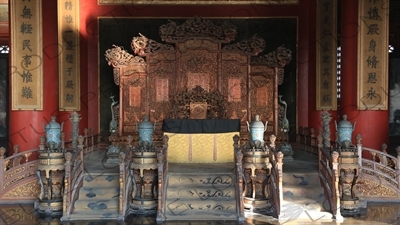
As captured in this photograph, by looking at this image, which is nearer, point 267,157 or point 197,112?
point 267,157

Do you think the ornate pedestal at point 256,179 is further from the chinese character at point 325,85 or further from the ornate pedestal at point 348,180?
the chinese character at point 325,85

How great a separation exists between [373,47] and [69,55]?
248 inches

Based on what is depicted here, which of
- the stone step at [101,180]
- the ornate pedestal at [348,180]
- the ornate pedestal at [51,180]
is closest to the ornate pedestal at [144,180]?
the stone step at [101,180]

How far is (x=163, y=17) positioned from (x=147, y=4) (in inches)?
18.5

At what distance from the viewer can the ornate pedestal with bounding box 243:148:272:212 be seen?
7.07m

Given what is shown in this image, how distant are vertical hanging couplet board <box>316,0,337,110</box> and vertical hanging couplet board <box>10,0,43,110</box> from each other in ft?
19.1

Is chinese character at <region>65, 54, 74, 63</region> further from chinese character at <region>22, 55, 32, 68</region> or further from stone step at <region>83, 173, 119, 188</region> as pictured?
stone step at <region>83, 173, 119, 188</region>

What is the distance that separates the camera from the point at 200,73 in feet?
35.6

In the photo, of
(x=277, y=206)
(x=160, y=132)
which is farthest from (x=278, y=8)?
(x=277, y=206)

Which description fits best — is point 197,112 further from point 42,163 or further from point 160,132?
point 42,163

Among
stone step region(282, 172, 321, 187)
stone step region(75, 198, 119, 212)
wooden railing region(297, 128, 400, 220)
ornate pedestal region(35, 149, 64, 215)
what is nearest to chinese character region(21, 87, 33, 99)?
ornate pedestal region(35, 149, 64, 215)

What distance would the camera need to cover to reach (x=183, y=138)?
869 centimetres

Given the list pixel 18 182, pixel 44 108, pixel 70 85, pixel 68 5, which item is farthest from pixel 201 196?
pixel 68 5

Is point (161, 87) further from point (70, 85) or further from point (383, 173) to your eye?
point (383, 173)
